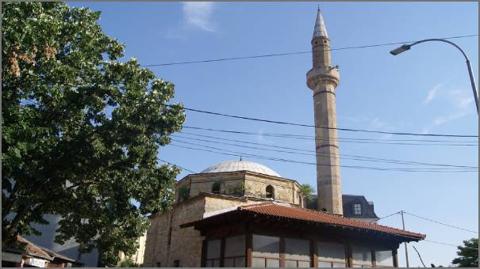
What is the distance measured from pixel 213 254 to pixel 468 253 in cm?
2401

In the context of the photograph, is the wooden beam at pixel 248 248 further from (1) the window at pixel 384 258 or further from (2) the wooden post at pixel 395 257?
(2) the wooden post at pixel 395 257

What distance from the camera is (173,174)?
16.8 metres

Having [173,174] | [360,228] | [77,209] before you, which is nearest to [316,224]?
[360,228]

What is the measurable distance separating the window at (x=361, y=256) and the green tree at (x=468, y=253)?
1767 cm

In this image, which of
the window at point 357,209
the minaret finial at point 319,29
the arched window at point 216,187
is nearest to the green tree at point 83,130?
the arched window at point 216,187

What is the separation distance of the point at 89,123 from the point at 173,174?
3.45m

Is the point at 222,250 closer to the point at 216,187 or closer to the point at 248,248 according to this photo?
the point at 248,248

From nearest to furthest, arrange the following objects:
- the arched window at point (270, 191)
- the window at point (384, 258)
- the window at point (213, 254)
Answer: the window at point (213, 254)
the window at point (384, 258)
the arched window at point (270, 191)

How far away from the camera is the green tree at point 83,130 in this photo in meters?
13.4

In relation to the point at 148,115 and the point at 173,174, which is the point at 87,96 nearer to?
the point at 148,115

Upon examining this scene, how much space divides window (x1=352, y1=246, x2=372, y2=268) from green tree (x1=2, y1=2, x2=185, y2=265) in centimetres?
843

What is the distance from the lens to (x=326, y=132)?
1407 inches

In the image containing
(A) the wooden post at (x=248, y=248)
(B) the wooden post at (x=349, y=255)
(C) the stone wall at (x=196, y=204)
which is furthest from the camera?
(C) the stone wall at (x=196, y=204)

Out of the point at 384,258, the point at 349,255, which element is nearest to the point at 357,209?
the point at 384,258
